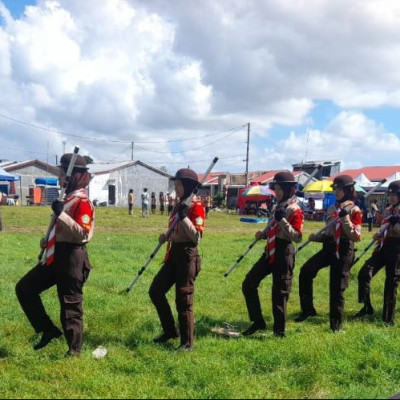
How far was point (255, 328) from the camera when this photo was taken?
6.83 metres

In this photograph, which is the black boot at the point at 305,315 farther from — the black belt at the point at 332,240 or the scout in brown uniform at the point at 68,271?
the scout in brown uniform at the point at 68,271

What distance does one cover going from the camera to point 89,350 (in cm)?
573

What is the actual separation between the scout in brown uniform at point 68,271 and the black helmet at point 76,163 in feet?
0.58

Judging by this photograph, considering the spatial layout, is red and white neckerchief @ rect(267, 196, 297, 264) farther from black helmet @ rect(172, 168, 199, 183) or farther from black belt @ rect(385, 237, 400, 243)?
black belt @ rect(385, 237, 400, 243)

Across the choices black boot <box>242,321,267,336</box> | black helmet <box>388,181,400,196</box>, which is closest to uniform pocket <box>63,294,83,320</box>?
black boot <box>242,321,267,336</box>

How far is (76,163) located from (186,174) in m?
1.37

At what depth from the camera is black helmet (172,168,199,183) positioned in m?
6.03

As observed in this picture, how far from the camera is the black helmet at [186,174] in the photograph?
6.03 metres

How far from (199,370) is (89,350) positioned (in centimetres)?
151

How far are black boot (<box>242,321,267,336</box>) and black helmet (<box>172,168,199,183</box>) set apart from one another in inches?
91.5

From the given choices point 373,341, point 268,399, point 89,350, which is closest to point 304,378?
point 268,399

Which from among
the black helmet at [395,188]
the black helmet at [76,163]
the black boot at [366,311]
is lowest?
the black boot at [366,311]

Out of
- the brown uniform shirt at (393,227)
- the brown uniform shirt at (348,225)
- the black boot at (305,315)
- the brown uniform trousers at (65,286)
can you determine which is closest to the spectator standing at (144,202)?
the black boot at (305,315)

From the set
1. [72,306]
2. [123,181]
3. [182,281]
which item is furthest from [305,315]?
[123,181]
